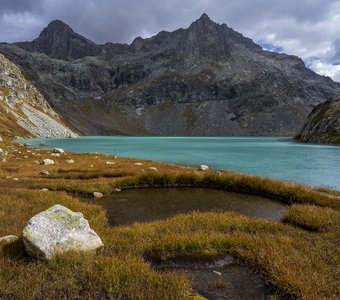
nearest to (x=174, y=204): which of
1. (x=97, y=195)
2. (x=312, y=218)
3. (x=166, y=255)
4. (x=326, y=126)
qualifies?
(x=97, y=195)

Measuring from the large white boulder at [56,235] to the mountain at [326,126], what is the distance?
13280 centimetres

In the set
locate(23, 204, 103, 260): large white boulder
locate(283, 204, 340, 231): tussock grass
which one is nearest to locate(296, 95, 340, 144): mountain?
locate(283, 204, 340, 231): tussock grass

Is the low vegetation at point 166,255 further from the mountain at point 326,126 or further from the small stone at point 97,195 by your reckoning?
the mountain at point 326,126

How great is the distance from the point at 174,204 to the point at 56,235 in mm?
13028

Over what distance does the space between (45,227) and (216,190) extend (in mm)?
19703

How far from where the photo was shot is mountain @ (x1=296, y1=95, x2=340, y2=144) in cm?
12745

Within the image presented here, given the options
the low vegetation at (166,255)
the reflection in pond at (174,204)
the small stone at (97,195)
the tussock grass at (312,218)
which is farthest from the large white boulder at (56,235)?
the small stone at (97,195)

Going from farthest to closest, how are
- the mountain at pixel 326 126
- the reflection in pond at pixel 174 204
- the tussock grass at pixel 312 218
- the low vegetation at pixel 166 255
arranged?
the mountain at pixel 326 126, the reflection in pond at pixel 174 204, the tussock grass at pixel 312 218, the low vegetation at pixel 166 255

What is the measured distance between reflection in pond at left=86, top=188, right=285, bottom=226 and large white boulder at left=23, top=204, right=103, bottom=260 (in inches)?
259

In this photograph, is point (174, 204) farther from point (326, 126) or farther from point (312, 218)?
point (326, 126)

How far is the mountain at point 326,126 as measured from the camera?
127450mm

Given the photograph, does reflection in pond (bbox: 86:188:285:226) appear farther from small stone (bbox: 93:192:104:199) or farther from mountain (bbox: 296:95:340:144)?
mountain (bbox: 296:95:340:144)

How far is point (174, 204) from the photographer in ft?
70.0

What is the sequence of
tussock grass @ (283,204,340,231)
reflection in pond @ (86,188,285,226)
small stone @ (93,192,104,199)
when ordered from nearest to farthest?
tussock grass @ (283,204,340,231)
reflection in pond @ (86,188,285,226)
small stone @ (93,192,104,199)
